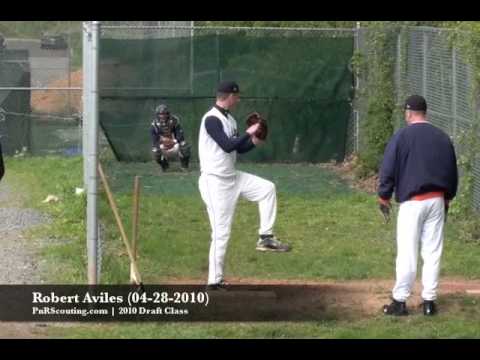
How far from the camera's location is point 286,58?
2012 centimetres

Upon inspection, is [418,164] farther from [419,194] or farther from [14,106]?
[14,106]

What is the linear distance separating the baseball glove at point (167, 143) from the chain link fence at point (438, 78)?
3571 millimetres

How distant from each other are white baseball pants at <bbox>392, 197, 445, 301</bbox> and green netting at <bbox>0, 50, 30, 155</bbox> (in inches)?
503

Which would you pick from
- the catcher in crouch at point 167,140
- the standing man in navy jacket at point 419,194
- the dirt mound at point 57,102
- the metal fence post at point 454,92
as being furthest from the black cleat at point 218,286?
the dirt mound at point 57,102

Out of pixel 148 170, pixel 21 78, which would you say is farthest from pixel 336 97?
pixel 21 78

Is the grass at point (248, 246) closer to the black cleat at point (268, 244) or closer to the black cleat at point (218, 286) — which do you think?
the black cleat at point (268, 244)

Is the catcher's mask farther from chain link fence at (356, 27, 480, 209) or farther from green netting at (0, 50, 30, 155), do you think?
chain link fence at (356, 27, 480, 209)

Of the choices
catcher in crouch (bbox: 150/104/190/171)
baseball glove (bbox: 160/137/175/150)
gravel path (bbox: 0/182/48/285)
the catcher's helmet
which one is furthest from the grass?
the catcher's helmet

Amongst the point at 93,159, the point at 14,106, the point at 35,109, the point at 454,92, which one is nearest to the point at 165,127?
the point at 14,106

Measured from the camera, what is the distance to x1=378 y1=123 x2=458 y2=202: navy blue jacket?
9.27 metres

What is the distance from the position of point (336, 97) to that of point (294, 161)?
130cm

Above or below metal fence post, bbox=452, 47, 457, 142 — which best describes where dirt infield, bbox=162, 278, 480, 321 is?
below

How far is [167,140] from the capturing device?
18703 mm

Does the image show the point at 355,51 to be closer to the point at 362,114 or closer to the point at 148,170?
the point at 362,114
